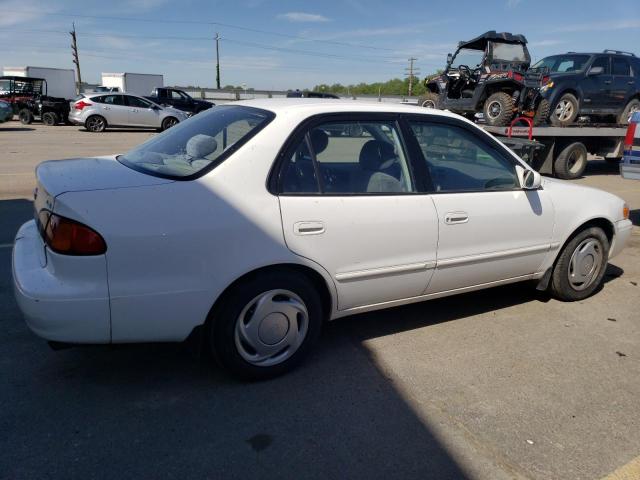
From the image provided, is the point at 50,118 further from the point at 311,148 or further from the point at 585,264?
the point at 585,264

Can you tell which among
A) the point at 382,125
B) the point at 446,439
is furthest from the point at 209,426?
the point at 382,125

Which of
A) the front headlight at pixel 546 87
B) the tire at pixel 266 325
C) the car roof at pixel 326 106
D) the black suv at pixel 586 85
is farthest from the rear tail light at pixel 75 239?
the front headlight at pixel 546 87

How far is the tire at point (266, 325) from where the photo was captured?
109 inches

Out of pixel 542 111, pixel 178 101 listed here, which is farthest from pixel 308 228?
pixel 178 101

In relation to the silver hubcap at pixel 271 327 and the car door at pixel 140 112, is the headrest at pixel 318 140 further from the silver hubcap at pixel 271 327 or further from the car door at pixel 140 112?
the car door at pixel 140 112

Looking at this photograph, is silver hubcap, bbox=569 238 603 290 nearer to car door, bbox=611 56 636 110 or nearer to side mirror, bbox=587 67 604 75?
side mirror, bbox=587 67 604 75

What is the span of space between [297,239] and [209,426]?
1.04 metres

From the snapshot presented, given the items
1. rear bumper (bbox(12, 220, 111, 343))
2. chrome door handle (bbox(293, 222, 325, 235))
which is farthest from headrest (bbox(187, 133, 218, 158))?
rear bumper (bbox(12, 220, 111, 343))

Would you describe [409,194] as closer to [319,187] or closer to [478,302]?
[319,187]

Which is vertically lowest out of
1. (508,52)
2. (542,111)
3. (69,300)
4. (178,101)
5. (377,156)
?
(69,300)

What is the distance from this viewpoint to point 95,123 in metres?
20.5

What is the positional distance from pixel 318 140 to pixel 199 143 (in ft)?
2.35

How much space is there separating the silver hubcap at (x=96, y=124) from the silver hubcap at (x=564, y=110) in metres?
16.4

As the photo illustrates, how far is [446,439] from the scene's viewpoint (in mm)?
2576
